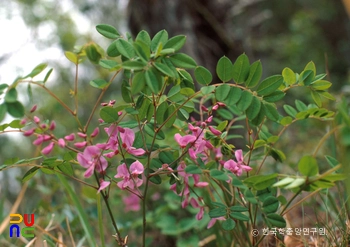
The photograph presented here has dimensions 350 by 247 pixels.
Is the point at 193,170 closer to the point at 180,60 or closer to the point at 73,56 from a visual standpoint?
the point at 180,60

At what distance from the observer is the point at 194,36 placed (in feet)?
6.63

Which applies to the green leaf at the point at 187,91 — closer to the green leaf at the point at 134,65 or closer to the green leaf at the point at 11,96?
the green leaf at the point at 134,65

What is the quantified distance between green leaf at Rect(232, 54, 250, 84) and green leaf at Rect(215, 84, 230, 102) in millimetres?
52

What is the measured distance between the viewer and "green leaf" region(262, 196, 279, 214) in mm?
687

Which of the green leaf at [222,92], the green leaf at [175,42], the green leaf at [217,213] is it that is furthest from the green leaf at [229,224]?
the green leaf at [175,42]

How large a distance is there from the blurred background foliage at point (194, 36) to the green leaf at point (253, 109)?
2.72 ft

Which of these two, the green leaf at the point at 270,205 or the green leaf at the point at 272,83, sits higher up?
the green leaf at the point at 272,83

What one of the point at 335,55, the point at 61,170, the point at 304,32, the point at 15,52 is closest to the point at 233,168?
the point at 61,170

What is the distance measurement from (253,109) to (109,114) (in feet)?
0.86

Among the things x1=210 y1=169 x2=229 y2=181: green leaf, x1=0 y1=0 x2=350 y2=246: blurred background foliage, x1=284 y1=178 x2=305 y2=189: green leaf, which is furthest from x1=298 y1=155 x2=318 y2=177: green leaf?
x1=0 y1=0 x2=350 y2=246: blurred background foliage

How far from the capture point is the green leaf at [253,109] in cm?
68

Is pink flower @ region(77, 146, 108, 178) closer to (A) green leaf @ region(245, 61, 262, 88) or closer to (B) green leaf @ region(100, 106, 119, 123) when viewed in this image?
(B) green leaf @ region(100, 106, 119, 123)

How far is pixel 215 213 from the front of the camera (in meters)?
0.71

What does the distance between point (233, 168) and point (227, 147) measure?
55 mm
